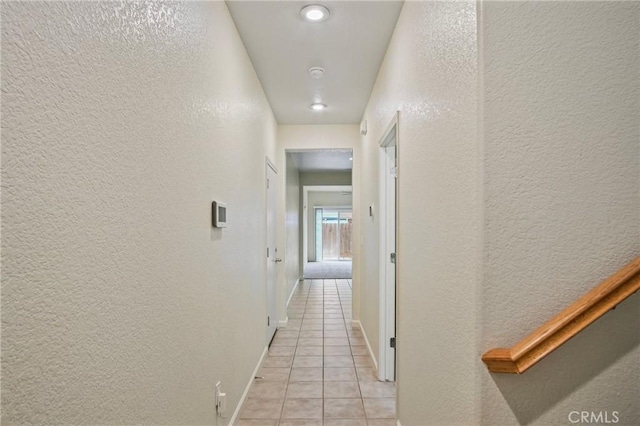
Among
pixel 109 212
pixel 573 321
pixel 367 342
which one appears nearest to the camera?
pixel 109 212

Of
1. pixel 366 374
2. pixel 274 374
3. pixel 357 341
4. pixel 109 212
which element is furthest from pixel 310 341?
pixel 109 212

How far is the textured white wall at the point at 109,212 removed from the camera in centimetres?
63

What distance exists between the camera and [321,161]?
285 inches

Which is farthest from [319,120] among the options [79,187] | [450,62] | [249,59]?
[79,187]

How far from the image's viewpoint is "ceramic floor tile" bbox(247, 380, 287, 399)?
2.63 meters

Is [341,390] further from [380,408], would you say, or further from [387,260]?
[387,260]

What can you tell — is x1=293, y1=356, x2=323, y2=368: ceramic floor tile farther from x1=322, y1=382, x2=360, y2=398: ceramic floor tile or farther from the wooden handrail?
the wooden handrail

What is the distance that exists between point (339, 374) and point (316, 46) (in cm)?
270

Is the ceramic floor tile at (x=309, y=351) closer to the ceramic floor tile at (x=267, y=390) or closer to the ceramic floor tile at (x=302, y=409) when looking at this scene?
the ceramic floor tile at (x=267, y=390)

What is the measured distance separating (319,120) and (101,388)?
12.5 ft

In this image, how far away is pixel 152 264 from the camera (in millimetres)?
1113

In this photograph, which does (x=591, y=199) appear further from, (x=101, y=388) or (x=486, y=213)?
(x=101, y=388)

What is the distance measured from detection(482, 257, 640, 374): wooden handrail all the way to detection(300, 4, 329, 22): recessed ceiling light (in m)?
1.94

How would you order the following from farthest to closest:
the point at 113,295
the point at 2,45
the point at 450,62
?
the point at 450,62 < the point at 113,295 < the point at 2,45
